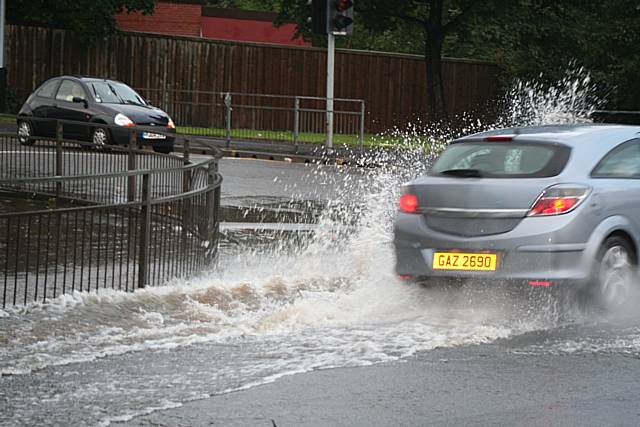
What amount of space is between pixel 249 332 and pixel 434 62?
32.0 m

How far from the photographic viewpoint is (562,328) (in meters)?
9.15

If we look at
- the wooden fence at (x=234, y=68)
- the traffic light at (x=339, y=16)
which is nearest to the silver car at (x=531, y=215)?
the traffic light at (x=339, y=16)

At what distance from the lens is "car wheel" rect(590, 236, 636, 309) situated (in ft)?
31.2

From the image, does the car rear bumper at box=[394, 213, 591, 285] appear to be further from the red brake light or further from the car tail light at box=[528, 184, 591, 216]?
the red brake light

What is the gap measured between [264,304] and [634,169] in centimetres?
313

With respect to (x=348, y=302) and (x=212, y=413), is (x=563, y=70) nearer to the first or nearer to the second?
(x=348, y=302)

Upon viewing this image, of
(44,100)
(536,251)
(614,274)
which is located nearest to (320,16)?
(44,100)

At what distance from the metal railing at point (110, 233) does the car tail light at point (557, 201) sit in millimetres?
2968

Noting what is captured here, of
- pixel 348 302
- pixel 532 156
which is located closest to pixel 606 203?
pixel 532 156

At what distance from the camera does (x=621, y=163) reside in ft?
33.5

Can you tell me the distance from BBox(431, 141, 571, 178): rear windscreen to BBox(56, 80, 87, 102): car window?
18.1 metres

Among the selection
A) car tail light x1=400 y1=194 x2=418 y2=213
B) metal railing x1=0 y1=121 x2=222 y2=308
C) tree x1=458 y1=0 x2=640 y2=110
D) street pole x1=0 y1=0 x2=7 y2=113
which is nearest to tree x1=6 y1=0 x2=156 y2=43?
street pole x1=0 y1=0 x2=7 y2=113

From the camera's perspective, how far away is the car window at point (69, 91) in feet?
90.1

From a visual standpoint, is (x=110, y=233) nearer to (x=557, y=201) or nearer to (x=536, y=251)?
(x=536, y=251)
